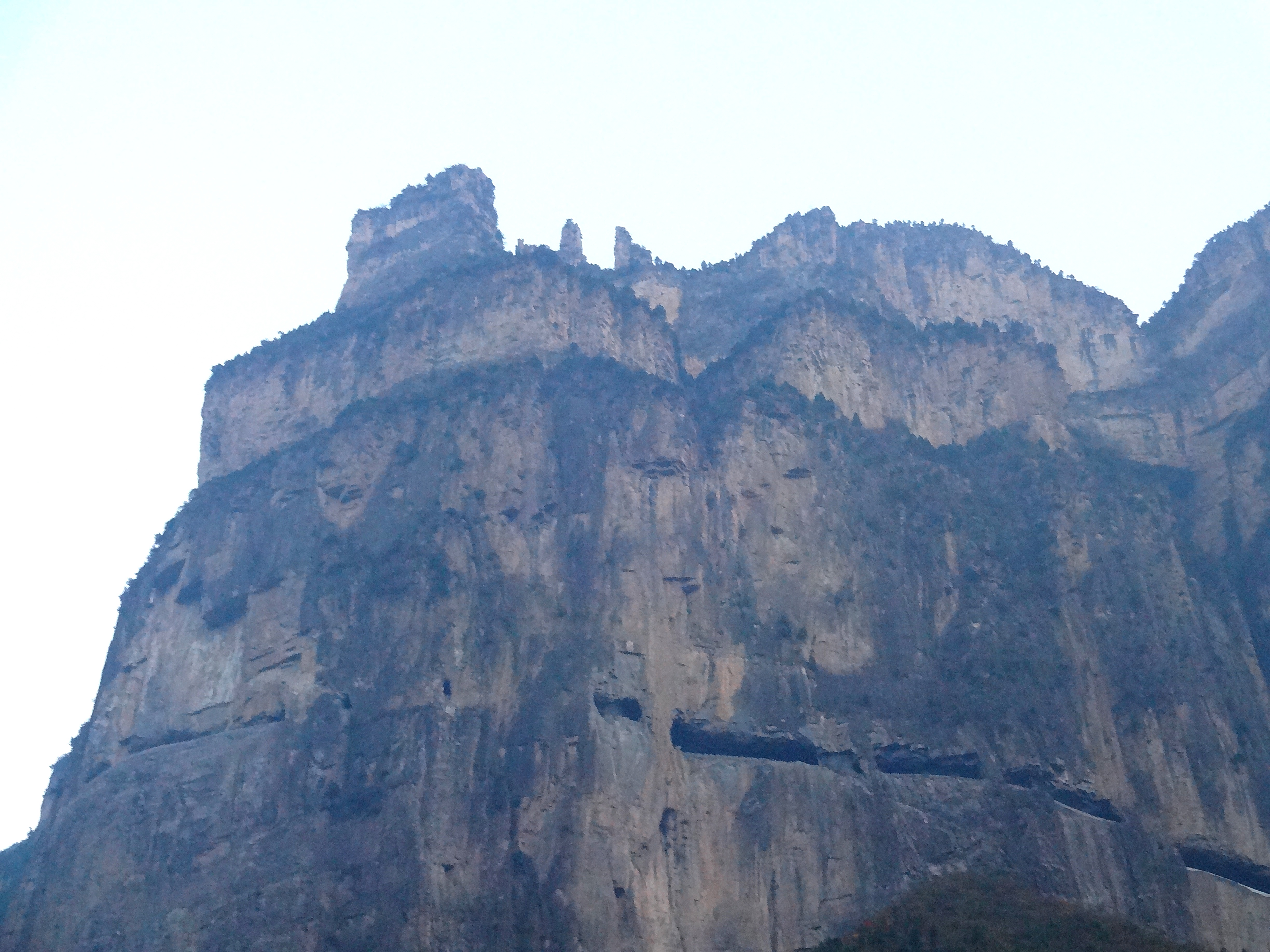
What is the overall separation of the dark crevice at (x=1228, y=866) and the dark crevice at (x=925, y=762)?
261 inches

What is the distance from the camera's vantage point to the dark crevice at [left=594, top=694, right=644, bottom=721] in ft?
141

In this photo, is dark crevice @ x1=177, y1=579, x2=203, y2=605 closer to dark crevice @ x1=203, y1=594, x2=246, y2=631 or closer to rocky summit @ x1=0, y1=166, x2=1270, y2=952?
rocky summit @ x1=0, y1=166, x2=1270, y2=952

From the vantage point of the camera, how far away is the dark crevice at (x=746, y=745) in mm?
44531

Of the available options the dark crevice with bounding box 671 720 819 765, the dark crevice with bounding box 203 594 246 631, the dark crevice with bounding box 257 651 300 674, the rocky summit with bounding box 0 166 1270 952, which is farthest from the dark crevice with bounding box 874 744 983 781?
the dark crevice with bounding box 203 594 246 631

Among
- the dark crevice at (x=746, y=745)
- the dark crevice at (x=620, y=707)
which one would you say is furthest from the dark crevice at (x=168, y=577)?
the dark crevice at (x=746, y=745)

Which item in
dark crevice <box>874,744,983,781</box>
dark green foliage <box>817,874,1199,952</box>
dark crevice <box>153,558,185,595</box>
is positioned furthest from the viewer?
dark crevice <box>153,558,185,595</box>

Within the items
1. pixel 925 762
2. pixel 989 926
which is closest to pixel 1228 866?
pixel 925 762

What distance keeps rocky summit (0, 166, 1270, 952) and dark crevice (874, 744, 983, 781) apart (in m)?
0.13

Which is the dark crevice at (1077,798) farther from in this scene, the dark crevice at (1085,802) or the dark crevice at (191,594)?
the dark crevice at (191,594)

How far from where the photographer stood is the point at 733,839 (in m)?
42.5

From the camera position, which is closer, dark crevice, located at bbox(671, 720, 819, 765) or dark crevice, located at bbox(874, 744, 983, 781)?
dark crevice, located at bbox(671, 720, 819, 765)

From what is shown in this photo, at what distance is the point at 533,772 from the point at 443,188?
31.9m

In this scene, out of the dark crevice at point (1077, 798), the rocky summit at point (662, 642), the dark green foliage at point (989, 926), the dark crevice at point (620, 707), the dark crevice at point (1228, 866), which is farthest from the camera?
the dark crevice at point (1077, 798)

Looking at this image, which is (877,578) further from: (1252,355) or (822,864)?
(1252,355)
